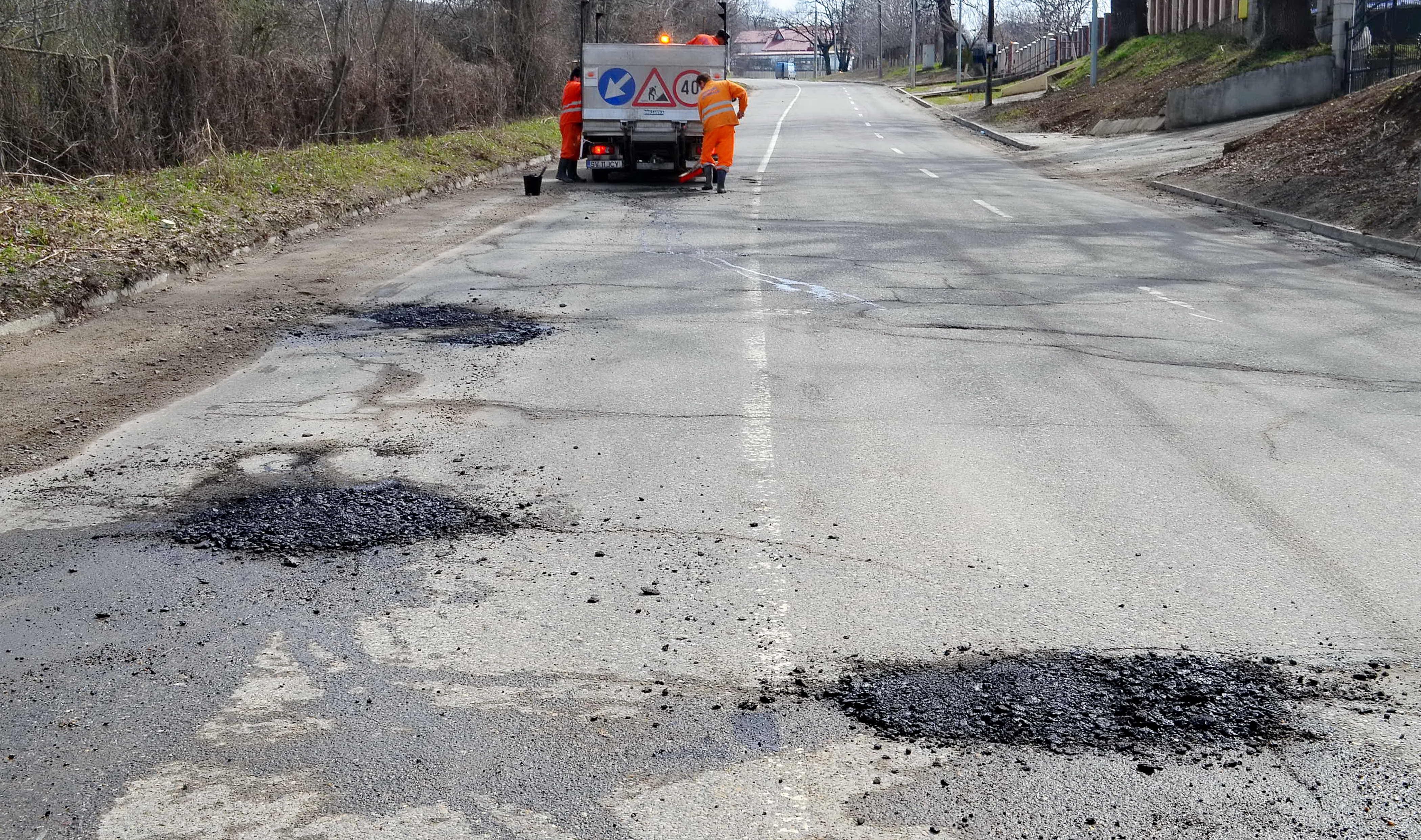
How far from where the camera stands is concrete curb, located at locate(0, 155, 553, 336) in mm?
10008

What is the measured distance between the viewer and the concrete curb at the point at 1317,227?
14.8 metres

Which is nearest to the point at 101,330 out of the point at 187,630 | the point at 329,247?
the point at 329,247

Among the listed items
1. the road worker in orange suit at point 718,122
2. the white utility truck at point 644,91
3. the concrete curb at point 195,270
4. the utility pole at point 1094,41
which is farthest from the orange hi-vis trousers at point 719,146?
the utility pole at point 1094,41

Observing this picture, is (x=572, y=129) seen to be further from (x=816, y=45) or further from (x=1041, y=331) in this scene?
(x=816, y=45)

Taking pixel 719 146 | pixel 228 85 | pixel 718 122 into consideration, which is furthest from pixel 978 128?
pixel 228 85

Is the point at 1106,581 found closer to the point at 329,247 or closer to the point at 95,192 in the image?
the point at 329,247

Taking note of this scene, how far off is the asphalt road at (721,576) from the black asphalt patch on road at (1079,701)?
3.9 inches

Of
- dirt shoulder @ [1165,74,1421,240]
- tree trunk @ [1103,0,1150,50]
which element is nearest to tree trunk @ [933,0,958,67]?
tree trunk @ [1103,0,1150,50]

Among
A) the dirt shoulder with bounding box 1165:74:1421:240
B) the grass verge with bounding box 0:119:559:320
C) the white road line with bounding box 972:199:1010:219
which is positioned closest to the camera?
the grass verge with bounding box 0:119:559:320

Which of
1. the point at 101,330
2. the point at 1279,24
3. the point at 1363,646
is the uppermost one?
the point at 1279,24

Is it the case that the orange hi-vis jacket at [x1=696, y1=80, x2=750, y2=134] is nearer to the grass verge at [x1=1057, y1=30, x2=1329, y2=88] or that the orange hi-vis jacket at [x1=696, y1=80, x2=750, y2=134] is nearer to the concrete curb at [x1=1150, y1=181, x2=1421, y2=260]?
the concrete curb at [x1=1150, y1=181, x2=1421, y2=260]

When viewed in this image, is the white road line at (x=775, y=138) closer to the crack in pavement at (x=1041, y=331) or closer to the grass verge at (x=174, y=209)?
the grass verge at (x=174, y=209)

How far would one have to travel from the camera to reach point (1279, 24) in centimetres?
3388

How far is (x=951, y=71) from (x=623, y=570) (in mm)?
79635
